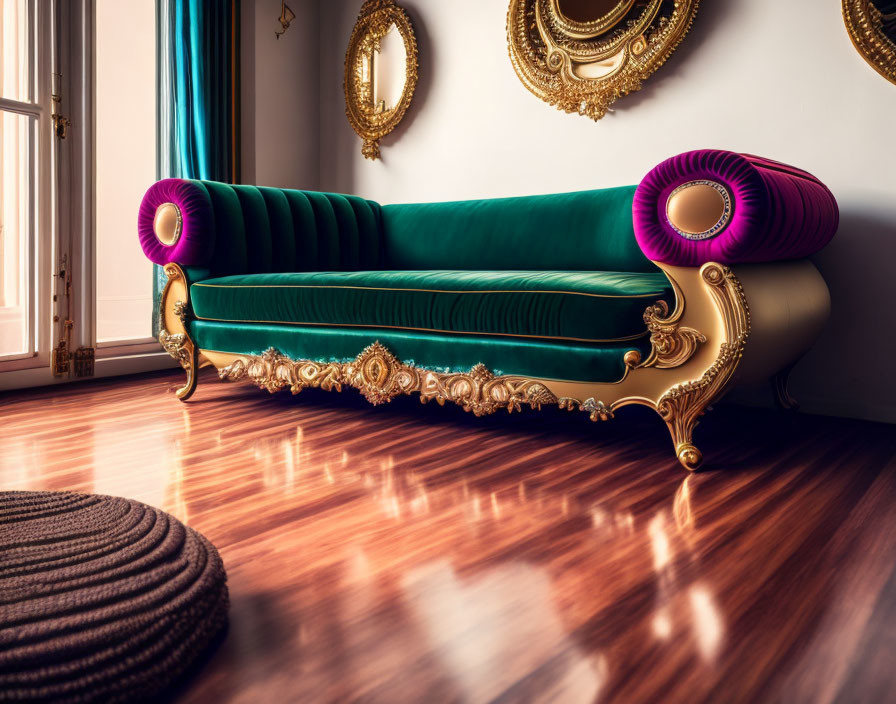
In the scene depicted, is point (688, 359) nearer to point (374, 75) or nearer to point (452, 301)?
point (452, 301)

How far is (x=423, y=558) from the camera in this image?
1130 mm

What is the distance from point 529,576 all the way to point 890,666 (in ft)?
1.48

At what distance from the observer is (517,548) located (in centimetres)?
118

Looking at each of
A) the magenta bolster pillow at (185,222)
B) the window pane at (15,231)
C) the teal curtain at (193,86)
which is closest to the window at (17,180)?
the window pane at (15,231)

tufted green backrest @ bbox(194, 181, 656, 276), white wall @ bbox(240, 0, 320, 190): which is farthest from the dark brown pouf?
white wall @ bbox(240, 0, 320, 190)

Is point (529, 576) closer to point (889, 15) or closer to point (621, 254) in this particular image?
point (621, 254)

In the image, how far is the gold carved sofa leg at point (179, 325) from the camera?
8.07ft

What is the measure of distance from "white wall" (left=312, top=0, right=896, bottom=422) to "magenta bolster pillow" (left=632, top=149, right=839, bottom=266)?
26.7 inches

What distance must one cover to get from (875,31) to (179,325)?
240 centimetres

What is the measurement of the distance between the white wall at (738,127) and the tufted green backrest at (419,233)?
1.19 ft

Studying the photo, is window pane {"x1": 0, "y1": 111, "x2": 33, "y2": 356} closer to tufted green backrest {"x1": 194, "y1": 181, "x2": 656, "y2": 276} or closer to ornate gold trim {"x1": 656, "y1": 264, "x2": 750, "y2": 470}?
tufted green backrest {"x1": 194, "y1": 181, "x2": 656, "y2": 276}

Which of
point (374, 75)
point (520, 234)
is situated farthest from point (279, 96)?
point (520, 234)

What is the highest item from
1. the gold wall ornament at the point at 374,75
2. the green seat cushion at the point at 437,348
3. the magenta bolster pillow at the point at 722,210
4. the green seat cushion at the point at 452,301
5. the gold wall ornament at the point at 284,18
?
the gold wall ornament at the point at 284,18

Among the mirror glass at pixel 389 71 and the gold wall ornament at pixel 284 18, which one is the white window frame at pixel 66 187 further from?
the mirror glass at pixel 389 71
